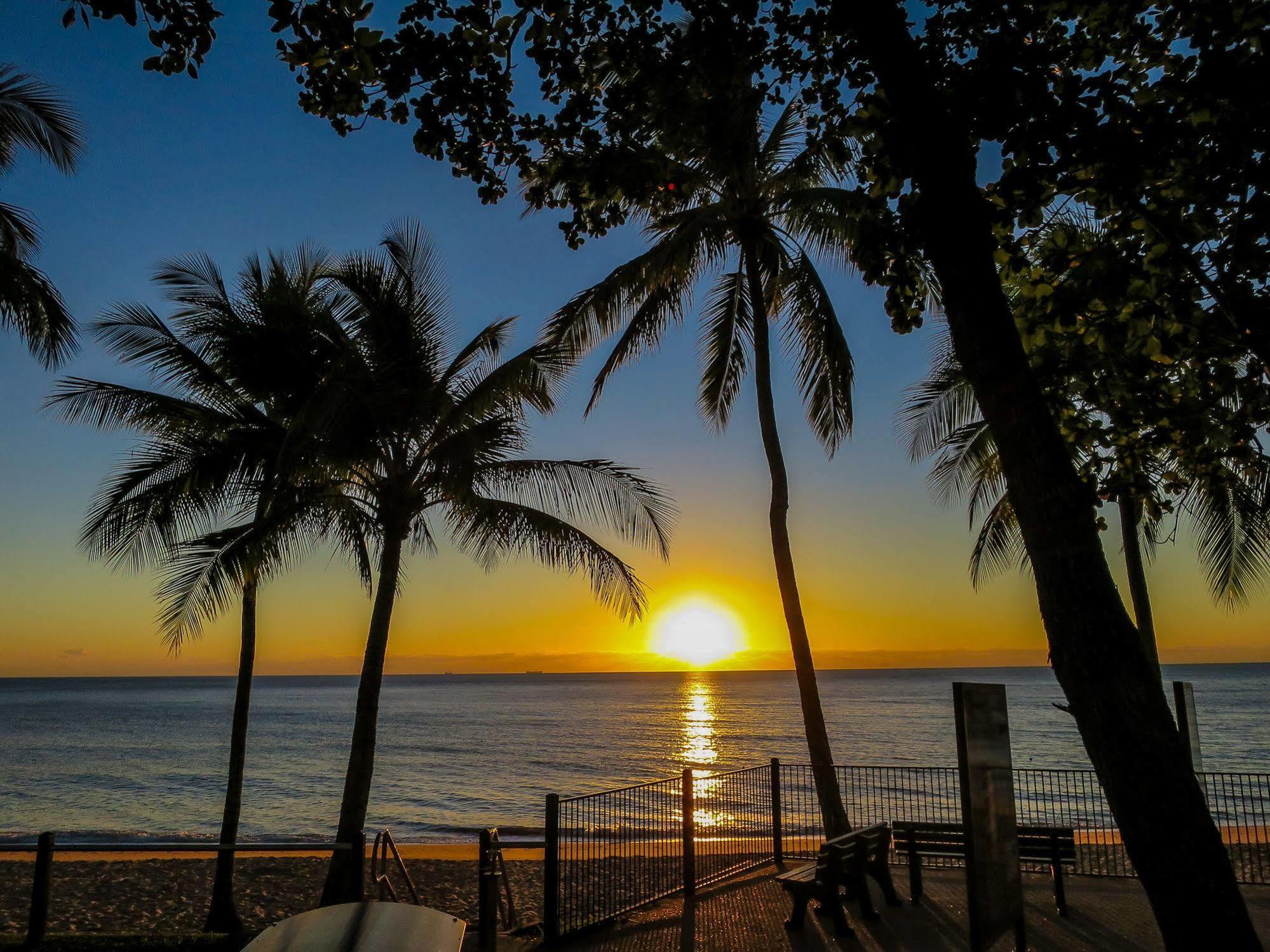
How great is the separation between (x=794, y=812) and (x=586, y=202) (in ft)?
80.1

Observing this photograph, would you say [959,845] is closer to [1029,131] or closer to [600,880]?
[600,880]

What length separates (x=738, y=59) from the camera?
689cm

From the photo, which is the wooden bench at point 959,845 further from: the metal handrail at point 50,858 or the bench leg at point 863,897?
the metal handrail at point 50,858

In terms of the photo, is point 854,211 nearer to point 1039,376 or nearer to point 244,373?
point 1039,376

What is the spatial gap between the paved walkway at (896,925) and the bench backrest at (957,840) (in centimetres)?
54

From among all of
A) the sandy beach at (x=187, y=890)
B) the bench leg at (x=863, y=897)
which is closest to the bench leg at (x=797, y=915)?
the bench leg at (x=863, y=897)

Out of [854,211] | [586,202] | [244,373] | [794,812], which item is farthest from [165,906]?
[794,812]

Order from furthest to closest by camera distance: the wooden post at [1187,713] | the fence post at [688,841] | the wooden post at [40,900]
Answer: the wooden post at [1187,713] < the fence post at [688,841] < the wooden post at [40,900]

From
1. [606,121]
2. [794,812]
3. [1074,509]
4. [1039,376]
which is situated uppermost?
[606,121]

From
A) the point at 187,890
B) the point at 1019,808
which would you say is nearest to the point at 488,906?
the point at 187,890

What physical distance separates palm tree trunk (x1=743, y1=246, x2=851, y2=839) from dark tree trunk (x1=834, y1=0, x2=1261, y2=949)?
7.72m

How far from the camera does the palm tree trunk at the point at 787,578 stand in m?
11.3

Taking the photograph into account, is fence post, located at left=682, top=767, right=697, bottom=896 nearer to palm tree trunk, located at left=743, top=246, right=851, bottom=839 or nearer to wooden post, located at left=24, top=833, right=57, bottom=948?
palm tree trunk, located at left=743, top=246, right=851, bottom=839

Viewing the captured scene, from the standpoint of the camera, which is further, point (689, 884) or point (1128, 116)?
point (689, 884)
